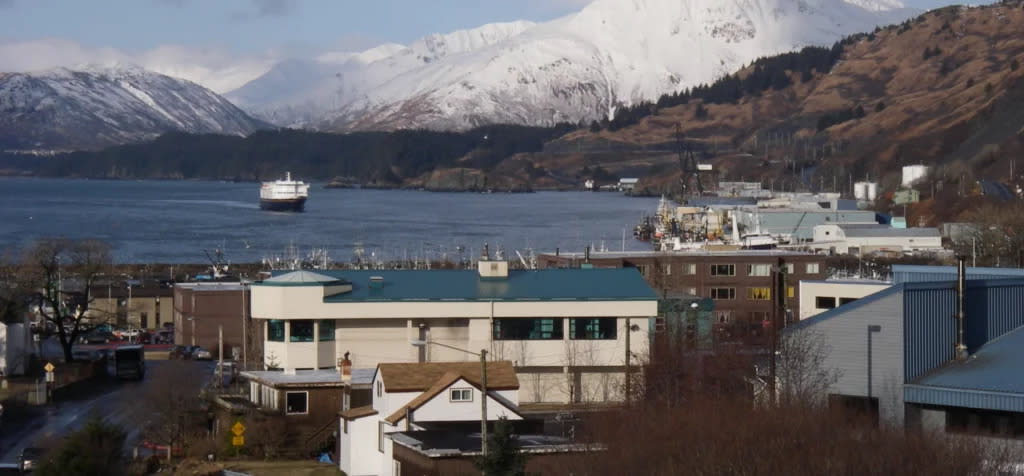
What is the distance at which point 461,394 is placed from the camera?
491 inches

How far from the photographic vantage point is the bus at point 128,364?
19.6 m

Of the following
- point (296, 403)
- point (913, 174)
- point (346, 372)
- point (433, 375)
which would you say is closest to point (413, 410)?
point (433, 375)

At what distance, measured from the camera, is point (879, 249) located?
1766 inches

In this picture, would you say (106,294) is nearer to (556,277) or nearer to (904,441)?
(556,277)

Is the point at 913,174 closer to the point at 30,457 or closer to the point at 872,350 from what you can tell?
the point at 872,350

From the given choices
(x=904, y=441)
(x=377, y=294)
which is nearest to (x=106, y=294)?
(x=377, y=294)

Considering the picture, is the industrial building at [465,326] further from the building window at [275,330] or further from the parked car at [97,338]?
the parked car at [97,338]

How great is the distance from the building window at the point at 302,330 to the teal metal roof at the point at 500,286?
0.30 metres

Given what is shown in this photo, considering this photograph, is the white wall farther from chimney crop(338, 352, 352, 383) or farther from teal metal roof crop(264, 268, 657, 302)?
teal metal roof crop(264, 268, 657, 302)

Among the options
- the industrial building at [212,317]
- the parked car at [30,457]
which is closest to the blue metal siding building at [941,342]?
the parked car at [30,457]

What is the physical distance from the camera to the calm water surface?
5459cm

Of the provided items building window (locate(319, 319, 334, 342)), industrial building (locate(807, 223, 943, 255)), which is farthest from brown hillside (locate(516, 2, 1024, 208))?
building window (locate(319, 319, 334, 342))

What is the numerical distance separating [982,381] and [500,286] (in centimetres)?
652

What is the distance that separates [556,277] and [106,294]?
14514mm
